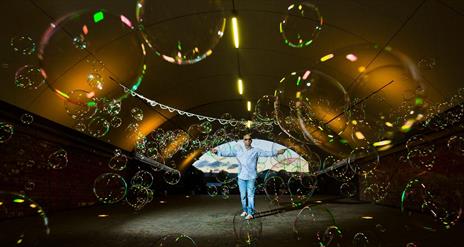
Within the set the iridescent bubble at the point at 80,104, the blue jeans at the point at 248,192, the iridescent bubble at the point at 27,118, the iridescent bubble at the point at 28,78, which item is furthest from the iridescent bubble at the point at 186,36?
the iridescent bubble at the point at 27,118

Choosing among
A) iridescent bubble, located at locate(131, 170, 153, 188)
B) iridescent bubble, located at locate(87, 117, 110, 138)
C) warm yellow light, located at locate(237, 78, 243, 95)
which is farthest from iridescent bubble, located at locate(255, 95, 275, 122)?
iridescent bubble, located at locate(87, 117, 110, 138)

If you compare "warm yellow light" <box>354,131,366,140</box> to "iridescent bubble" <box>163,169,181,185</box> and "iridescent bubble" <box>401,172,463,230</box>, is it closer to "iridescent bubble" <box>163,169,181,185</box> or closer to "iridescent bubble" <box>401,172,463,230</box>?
"iridescent bubble" <box>401,172,463,230</box>

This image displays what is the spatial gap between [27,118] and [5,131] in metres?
0.91

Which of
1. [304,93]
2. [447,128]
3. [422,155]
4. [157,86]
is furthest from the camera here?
[157,86]

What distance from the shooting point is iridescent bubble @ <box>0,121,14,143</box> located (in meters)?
8.69

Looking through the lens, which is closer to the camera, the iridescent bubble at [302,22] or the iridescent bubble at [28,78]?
the iridescent bubble at [28,78]

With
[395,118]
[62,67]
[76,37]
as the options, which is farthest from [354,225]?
[62,67]

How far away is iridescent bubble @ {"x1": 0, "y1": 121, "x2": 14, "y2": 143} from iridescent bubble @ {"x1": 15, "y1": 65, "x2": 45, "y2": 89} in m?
1.58

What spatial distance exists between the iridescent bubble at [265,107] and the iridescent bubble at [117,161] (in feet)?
22.7

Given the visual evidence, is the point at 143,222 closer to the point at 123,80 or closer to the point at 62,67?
the point at 62,67

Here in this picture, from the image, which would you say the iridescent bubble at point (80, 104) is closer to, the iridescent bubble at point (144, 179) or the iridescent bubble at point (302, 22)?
the iridescent bubble at point (302, 22)

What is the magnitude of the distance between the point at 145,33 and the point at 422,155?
9419 mm

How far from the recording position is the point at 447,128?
9.36 m

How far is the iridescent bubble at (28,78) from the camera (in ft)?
24.4
